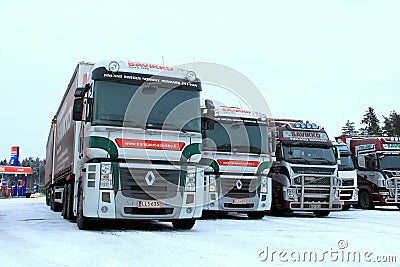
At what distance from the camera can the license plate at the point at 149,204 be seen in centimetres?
916

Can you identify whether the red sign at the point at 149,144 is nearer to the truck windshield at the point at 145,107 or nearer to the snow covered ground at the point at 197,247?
the truck windshield at the point at 145,107

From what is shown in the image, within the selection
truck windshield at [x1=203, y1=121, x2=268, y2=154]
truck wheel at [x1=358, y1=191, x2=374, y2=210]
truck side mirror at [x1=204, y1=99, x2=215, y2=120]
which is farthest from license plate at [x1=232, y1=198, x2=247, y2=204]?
truck wheel at [x1=358, y1=191, x2=374, y2=210]

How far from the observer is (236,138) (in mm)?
13367

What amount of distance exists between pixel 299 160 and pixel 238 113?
2.71m

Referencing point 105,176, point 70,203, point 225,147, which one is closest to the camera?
point 105,176

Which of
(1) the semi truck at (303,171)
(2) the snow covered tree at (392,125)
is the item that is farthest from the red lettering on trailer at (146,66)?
(2) the snow covered tree at (392,125)

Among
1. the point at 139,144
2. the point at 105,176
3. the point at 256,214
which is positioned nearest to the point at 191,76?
the point at 139,144

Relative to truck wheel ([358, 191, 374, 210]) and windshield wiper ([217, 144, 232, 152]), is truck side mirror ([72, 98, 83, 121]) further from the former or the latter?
truck wheel ([358, 191, 374, 210])

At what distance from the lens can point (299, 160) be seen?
15.0 meters

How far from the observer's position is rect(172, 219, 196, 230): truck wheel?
10148mm

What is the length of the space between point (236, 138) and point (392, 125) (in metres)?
65.2

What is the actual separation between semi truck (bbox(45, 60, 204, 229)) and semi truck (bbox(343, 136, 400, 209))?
1254 centimetres

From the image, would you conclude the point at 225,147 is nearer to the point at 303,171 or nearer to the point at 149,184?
the point at 303,171

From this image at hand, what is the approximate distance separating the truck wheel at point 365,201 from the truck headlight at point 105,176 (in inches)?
578
